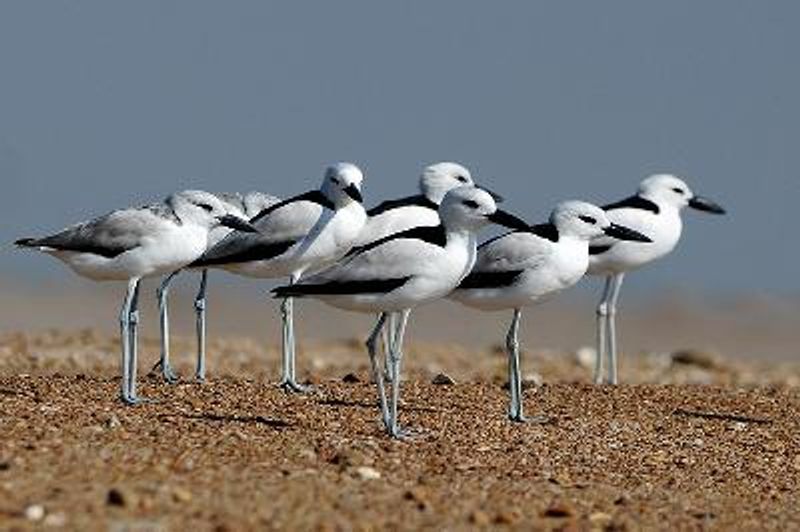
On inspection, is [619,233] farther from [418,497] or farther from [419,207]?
[418,497]

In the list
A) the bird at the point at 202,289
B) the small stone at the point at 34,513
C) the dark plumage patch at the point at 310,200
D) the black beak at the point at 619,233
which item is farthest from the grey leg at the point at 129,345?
the small stone at the point at 34,513

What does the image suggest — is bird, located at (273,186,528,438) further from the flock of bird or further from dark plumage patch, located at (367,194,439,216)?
dark plumage patch, located at (367,194,439,216)

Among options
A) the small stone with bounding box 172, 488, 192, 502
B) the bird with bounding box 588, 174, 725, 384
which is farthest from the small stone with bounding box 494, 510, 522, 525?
the bird with bounding box 588, 174, 725, 384

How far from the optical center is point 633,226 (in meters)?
20.1

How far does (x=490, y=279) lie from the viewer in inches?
602

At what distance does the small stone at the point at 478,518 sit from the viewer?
11125mm

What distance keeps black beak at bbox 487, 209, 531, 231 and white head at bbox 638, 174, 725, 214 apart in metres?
6.36

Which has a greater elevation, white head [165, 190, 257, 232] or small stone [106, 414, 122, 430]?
white head [165, 190, 257, 232]

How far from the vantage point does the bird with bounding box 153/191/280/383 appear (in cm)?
1716

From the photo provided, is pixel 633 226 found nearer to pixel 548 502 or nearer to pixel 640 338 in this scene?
pixel 548 502

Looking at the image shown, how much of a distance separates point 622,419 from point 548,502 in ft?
14.1

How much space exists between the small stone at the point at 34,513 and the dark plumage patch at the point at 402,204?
7368 millimetres

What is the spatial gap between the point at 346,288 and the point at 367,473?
192 cm

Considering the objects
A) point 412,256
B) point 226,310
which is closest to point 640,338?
point 226,310
